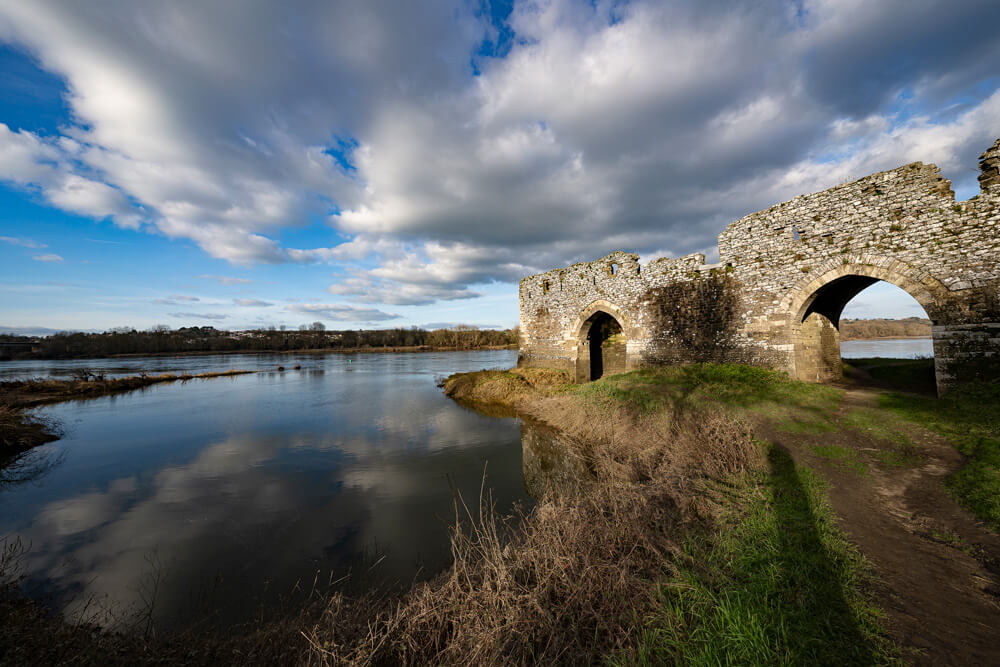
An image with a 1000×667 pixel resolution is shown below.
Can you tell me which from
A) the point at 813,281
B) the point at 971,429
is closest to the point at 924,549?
the point at 971,429

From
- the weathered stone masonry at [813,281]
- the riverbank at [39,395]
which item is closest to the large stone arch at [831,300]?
the weathered stone masonry at [813,281]

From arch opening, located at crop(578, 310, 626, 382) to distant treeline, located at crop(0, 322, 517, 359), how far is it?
56.8m

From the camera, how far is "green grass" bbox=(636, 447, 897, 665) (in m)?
2.24

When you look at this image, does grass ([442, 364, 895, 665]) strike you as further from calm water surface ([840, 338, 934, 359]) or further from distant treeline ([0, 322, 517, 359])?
distant treeline ([0, 322, 517, 359])

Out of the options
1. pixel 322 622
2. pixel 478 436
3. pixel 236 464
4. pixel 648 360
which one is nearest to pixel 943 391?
pixel 648 360

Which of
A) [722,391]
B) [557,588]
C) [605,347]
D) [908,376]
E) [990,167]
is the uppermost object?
[990,167]

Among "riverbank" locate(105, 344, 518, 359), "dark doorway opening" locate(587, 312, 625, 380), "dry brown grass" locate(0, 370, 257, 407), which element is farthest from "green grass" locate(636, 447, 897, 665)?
"riverbank" locate(105, 344, 518, 359)

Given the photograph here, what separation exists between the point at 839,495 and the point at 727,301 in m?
8.20

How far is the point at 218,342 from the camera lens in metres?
75.4

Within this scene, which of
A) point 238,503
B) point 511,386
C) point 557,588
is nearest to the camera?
point 557,588

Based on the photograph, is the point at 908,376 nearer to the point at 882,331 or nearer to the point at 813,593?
the point at 813,593

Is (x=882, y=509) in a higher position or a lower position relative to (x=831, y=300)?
lower

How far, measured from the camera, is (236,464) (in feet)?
29.9

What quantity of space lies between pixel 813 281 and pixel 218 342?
3761 inches
